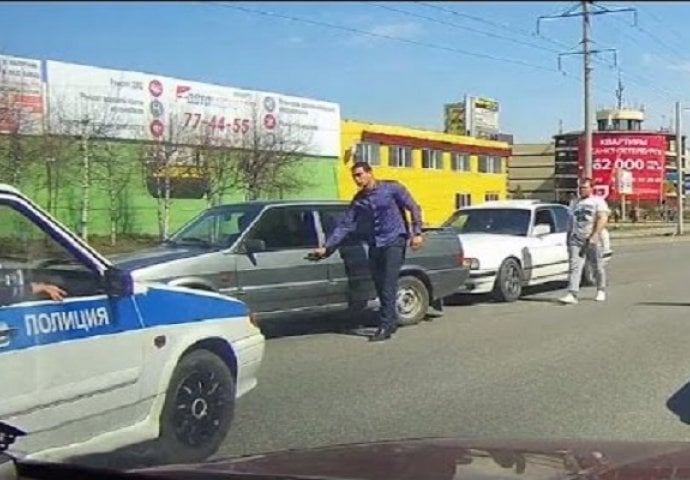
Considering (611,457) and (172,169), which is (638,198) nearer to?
(172,169)

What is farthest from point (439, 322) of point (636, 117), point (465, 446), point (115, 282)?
point (636, 117)

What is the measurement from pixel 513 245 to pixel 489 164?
57.0 m

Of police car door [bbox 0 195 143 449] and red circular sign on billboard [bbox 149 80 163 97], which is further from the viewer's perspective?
red circular sign on billboard [bbox 149 80 163 97]

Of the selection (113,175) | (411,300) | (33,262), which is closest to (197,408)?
(33,262)

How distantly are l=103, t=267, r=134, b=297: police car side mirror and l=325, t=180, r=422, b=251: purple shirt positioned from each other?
5.76m

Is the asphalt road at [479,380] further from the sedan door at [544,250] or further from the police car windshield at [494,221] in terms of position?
the police car windshield at [494,221]

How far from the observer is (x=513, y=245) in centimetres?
1584

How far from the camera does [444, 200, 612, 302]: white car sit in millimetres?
15211

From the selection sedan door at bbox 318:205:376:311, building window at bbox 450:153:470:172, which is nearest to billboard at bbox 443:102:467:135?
building window at bbox 450:153:470:172

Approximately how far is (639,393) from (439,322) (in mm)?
5025

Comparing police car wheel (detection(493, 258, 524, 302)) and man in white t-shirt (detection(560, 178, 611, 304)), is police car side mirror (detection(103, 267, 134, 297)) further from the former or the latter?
man in white t-shirt (detection(560, 178, 611, 304))

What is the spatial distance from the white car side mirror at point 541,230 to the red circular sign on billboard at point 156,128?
87.9 feet

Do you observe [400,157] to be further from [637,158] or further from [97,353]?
[97,353]

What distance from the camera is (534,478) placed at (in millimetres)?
3326
